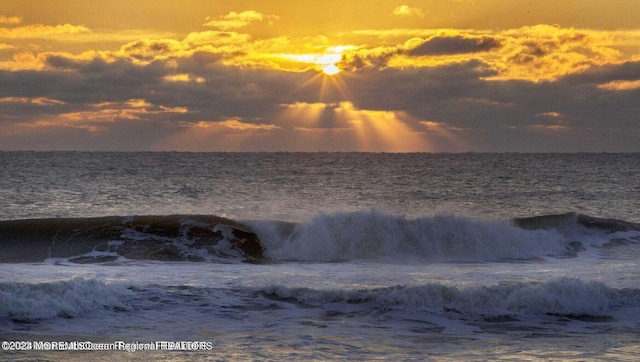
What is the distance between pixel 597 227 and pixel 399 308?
62.7ft

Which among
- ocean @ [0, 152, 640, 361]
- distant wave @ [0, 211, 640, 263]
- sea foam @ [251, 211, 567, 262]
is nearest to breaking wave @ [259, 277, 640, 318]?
ocean @ [0, 152, 640, 361]

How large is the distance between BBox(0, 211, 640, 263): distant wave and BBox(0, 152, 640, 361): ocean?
0.09 m

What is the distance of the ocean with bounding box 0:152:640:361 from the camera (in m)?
12.8

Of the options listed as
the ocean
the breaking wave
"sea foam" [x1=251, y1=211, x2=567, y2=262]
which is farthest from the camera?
"sea foam" [x1=251, y1=211, x2=567, y2=262]

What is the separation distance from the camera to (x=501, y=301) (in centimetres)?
1611

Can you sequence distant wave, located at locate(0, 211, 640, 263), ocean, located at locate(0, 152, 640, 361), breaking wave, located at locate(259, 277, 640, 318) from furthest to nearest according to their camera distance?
distant wave, located at locate(0, 211, 640, 263)
breaking wave, located at locate(259, 277, 640, 318)
ocean, located at locate(0, 152, 640, 361)

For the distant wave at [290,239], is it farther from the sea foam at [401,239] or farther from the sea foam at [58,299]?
the sea foam at [58,299]

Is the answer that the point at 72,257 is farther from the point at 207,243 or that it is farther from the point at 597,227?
the point at 597,227

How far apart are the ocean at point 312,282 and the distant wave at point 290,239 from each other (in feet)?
0.30

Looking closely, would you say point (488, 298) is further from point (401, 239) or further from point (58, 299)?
point (401, 239)

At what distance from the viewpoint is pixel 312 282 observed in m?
19.1

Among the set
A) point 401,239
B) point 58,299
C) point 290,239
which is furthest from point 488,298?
point 290,239

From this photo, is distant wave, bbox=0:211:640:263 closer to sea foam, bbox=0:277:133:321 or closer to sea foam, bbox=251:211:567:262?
sea foam, bbox=251:211:567:262

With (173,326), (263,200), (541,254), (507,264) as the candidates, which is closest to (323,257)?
(507,264)
